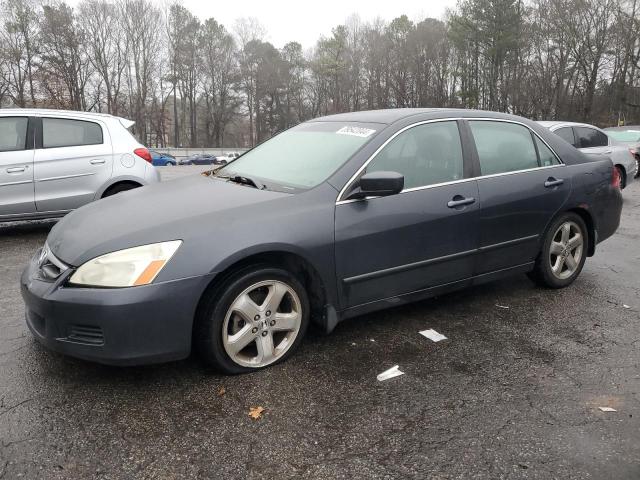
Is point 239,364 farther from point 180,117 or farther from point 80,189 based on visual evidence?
point 180,117

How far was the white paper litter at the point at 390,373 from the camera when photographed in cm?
293

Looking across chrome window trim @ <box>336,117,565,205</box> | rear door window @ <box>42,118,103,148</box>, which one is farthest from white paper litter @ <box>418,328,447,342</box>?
rear door window @ <box>42,118,103,148</box>

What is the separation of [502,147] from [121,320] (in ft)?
10.1

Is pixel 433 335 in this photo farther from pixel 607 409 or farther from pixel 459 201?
pixel 607 409

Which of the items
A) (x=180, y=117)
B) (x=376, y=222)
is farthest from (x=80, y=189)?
(x=180, y=117)

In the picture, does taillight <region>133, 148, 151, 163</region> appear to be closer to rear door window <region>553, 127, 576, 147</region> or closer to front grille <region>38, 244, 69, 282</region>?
front grille <region>38, 244, 69, 282</region>

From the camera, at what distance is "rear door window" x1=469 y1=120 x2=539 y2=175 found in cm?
389

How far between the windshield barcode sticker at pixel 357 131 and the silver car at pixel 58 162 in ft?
13.3

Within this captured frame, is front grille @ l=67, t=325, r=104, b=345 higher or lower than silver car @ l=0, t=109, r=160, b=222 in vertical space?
lower

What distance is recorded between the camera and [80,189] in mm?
6523

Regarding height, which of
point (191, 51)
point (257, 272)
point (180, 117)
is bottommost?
point (257, 272)

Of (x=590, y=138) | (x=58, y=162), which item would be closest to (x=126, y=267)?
(x=58, y=162)

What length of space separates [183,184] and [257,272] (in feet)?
4.21

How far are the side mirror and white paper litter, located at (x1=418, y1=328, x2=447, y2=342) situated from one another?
3.46ft
